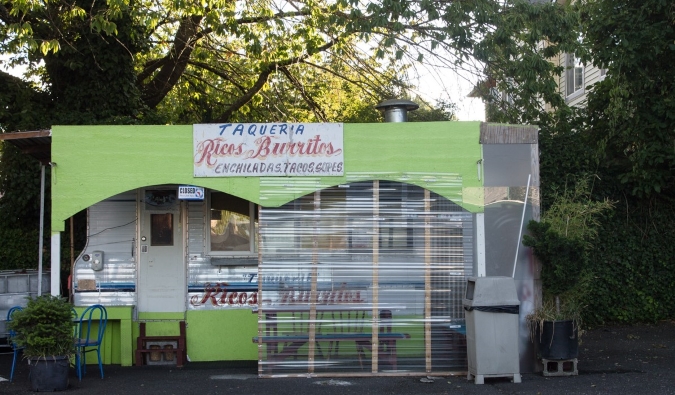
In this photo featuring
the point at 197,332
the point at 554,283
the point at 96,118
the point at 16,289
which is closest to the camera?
the point at 554,283

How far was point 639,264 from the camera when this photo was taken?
13102 mm

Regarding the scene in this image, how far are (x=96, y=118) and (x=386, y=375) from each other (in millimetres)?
7858

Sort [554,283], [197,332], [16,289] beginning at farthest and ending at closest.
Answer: [16,289]
[197,332]
[554,283]

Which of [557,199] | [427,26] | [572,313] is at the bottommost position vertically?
[572,313]

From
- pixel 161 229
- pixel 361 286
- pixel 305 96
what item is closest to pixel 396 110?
pixel 361 286

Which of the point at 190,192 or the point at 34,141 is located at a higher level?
the point at 34,141

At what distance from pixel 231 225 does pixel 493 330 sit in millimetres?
3990

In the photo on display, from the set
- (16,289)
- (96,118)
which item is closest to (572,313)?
(16,289)

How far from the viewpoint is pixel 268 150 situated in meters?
9.46

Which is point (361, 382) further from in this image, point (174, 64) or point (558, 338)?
point (174, 64)

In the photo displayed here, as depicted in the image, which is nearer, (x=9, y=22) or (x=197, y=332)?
(x=197, y=332)

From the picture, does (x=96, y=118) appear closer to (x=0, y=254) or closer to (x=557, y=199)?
(x=0, y=254)

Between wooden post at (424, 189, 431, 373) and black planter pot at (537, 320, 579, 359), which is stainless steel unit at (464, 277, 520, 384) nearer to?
black planter pot at (537, 320, 579, 359)

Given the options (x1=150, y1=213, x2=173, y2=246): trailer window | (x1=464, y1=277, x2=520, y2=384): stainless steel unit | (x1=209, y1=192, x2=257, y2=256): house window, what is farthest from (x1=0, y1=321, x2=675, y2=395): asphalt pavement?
(x1=150, y1=213, x2=173, y2=246): trailer window
